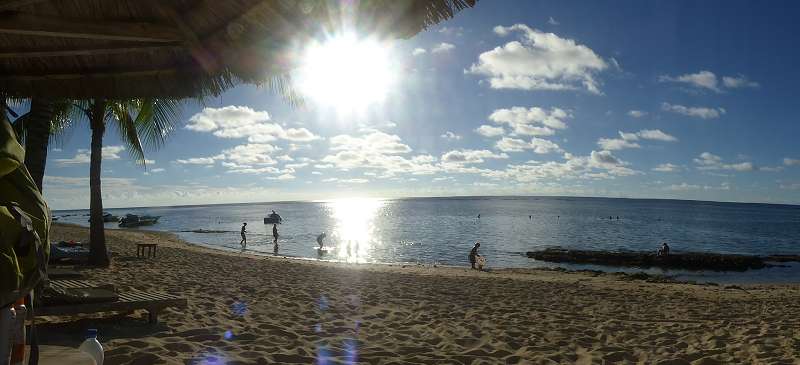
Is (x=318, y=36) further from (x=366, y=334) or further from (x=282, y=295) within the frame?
(x=282, y=295)

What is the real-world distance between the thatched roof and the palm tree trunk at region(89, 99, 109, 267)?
9.17 m

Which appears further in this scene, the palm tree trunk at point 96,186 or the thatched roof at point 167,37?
the palm tree trunk at point 96,186

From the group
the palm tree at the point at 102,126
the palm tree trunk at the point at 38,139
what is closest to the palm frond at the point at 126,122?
the palm tree at the point at 102,126

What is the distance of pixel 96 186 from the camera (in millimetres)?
12281

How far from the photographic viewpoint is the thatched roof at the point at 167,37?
2.81 metres

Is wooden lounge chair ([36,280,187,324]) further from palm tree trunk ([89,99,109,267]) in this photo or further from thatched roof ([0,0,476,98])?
palm tree trunk ([89,99,109,267])

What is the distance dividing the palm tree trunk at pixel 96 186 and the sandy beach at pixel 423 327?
1562 mm

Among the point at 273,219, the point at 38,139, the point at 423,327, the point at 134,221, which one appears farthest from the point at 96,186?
the point at 134,221

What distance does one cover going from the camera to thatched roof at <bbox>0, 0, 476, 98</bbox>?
2.81 metres

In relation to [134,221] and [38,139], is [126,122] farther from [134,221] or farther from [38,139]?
[134,221]

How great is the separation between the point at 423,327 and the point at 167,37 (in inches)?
203

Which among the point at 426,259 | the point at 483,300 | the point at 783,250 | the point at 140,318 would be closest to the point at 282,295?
the point at 140,318

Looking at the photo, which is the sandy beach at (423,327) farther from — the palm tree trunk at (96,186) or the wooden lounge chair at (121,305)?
the palm tree trunk at (96,186)

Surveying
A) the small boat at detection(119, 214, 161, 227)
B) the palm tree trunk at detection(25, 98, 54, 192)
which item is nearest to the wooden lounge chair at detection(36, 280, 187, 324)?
the palm tree trunk at detection(25, 98, 54, 192)
